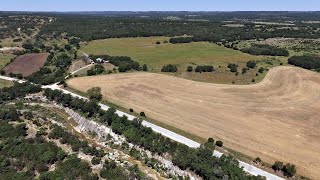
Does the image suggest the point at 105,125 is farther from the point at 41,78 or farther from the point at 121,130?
the point at 41,78

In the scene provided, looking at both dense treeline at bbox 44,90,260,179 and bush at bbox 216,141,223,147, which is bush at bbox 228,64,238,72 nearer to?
dense treeline at bbox 44,90,260,179

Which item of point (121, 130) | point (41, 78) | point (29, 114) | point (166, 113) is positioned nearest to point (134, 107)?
point (166, 113)

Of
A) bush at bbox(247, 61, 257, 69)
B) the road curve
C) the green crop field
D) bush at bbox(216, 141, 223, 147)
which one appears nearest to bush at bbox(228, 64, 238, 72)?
bush at bbox(247, 61, 257, 69)

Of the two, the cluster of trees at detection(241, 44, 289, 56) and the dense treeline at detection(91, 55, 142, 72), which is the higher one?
the cluster of trees at detection(241, 44, 289, 56)

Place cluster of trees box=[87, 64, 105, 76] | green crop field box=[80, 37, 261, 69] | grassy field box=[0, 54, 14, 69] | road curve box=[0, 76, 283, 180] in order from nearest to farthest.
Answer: road curve box=[0, 76, 283, 180], cluster of trees box=[87, 64, 105, 76], grassy field box=[0, 54, 14, 69], green crop field box=[80, 37, 261, 69]

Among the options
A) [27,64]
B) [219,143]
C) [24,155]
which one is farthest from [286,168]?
[27,64]

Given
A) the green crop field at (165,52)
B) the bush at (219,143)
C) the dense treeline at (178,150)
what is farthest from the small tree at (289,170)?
the green crop field at (165,52)
